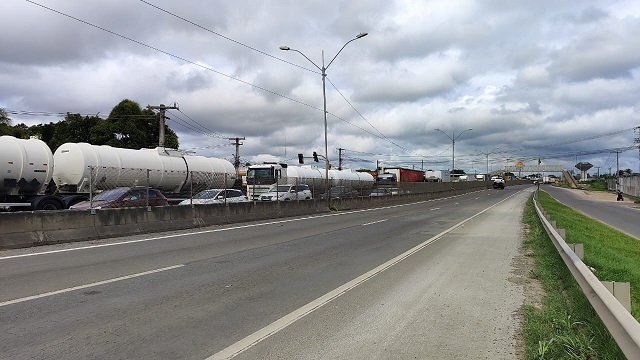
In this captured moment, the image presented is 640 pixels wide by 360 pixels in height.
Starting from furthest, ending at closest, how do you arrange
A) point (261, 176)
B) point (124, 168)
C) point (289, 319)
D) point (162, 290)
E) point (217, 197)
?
point (261, 176)
point (217, 197)
point (124, 168)
point (162, 290)
point (289, 319)

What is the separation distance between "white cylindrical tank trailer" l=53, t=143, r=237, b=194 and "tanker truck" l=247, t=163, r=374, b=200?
4.05m

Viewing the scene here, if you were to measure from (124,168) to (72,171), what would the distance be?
2.48 metres

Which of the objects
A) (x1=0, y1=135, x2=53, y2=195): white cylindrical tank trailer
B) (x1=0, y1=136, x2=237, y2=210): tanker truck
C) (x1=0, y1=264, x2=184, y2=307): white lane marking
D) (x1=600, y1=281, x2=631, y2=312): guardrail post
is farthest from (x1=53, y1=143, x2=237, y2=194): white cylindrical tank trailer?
(x1=600, y1=281, x2=631, y2=312): guardrail post

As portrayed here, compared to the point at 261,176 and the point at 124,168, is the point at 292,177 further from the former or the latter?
the point at 124,168

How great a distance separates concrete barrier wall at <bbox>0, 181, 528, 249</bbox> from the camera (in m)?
12.5

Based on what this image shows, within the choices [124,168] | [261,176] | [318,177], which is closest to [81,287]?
[124,168]

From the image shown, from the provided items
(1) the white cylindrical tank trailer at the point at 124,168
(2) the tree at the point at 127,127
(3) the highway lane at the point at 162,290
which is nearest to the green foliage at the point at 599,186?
(2) the tree at the point at 127,127

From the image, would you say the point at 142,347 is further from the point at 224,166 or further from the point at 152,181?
the point at 224,166

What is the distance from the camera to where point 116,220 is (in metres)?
15.2

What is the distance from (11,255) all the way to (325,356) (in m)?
9.54

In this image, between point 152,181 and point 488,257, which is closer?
point 488,257

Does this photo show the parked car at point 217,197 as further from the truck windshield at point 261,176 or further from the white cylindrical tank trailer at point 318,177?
the white cylindrical tank trailer at point 318,177

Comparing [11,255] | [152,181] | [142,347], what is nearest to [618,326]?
[142,347]

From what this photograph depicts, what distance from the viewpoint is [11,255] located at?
11.0 m
